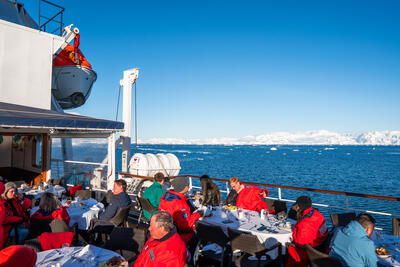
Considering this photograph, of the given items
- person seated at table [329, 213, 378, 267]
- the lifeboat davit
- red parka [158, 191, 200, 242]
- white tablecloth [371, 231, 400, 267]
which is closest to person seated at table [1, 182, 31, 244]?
red parka [158, 191, 200, 242]

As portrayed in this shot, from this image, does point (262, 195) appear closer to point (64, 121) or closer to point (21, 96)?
point (64, 121)

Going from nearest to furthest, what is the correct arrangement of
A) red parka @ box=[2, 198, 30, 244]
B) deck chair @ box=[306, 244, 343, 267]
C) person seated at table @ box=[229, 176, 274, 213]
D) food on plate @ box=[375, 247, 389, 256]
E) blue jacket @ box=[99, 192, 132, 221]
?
deck chair @ box=[306, 244, 343, 267] < food on plate @ box=[375, 247, 389, 256] < red parka @ box=[2, 198, 30, 244] < blue jacket @ box=[99, 192, 132, 221] < person seated at table @ box=[229, 176, 274, 213]

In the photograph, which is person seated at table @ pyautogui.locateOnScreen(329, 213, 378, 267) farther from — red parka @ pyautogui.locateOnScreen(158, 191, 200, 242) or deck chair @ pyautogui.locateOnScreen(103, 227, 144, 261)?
deck chair @ pyautogui.locateOnScreen(103, 227, 144, 261)

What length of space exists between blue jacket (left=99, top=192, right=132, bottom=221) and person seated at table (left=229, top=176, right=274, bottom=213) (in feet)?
7.29

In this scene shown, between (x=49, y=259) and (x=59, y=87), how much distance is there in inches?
482

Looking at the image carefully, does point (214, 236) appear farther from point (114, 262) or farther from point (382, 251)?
point (382, 251)

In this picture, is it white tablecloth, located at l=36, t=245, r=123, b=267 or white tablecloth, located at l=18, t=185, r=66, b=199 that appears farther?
white tablecloth, located at l=18, t=185, r=66, b=199

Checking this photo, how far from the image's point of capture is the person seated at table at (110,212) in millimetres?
4590

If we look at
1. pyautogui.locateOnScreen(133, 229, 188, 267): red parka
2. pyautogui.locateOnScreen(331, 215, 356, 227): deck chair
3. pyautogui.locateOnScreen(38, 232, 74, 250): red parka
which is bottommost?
pyautogui.locateOnScreen(331, 215, 356, 227): deck chair

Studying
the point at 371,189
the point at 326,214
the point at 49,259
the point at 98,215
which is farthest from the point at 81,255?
the point at 371,189

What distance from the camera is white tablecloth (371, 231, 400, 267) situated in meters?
3.18

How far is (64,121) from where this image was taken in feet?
22.7

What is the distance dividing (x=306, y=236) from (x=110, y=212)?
3.26 meters

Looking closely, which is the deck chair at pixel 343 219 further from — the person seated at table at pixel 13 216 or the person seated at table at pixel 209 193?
the person seated at table at pixel 13 216
